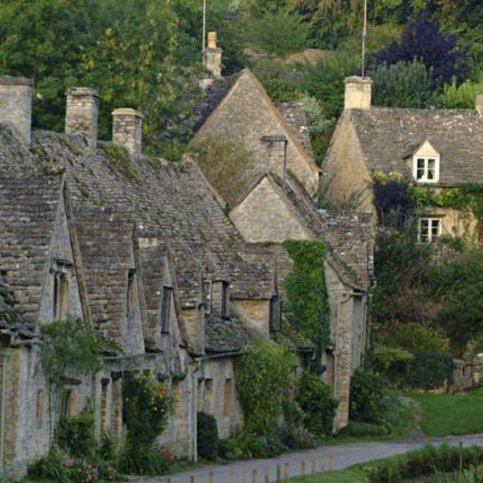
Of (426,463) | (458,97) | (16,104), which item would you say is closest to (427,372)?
(426,463)

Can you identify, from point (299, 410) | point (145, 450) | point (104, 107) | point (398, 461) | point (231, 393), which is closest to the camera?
point (145, 450)

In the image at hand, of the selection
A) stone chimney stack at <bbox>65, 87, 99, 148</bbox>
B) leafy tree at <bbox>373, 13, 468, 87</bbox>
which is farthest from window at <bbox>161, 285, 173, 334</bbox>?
leafy tree at <bbox>373, 13, 468, 87</bbox>

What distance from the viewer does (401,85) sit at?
10719cm

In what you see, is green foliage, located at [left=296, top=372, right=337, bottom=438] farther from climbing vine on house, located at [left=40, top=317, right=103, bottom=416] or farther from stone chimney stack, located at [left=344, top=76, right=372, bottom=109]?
stone chimney stack, located at [left=344, top=76, right=372, bottom=109]

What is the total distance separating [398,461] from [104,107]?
93.9ft

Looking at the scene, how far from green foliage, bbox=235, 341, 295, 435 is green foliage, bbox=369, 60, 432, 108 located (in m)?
52.8

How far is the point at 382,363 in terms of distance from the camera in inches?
3034

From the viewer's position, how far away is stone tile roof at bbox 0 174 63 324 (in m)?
38.6

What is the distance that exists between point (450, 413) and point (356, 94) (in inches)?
1251

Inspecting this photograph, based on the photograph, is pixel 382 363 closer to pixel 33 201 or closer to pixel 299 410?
pixel 299 410

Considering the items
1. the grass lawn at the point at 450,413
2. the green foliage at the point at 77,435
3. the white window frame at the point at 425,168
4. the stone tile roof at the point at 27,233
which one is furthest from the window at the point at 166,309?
the white window frame at the point at 425,168

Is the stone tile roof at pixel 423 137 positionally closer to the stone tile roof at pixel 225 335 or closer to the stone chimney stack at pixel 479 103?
the stone chimney stack at pixel 479 103

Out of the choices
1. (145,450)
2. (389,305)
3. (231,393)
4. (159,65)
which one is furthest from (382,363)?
(145,450)

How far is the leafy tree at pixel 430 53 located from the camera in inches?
4518
